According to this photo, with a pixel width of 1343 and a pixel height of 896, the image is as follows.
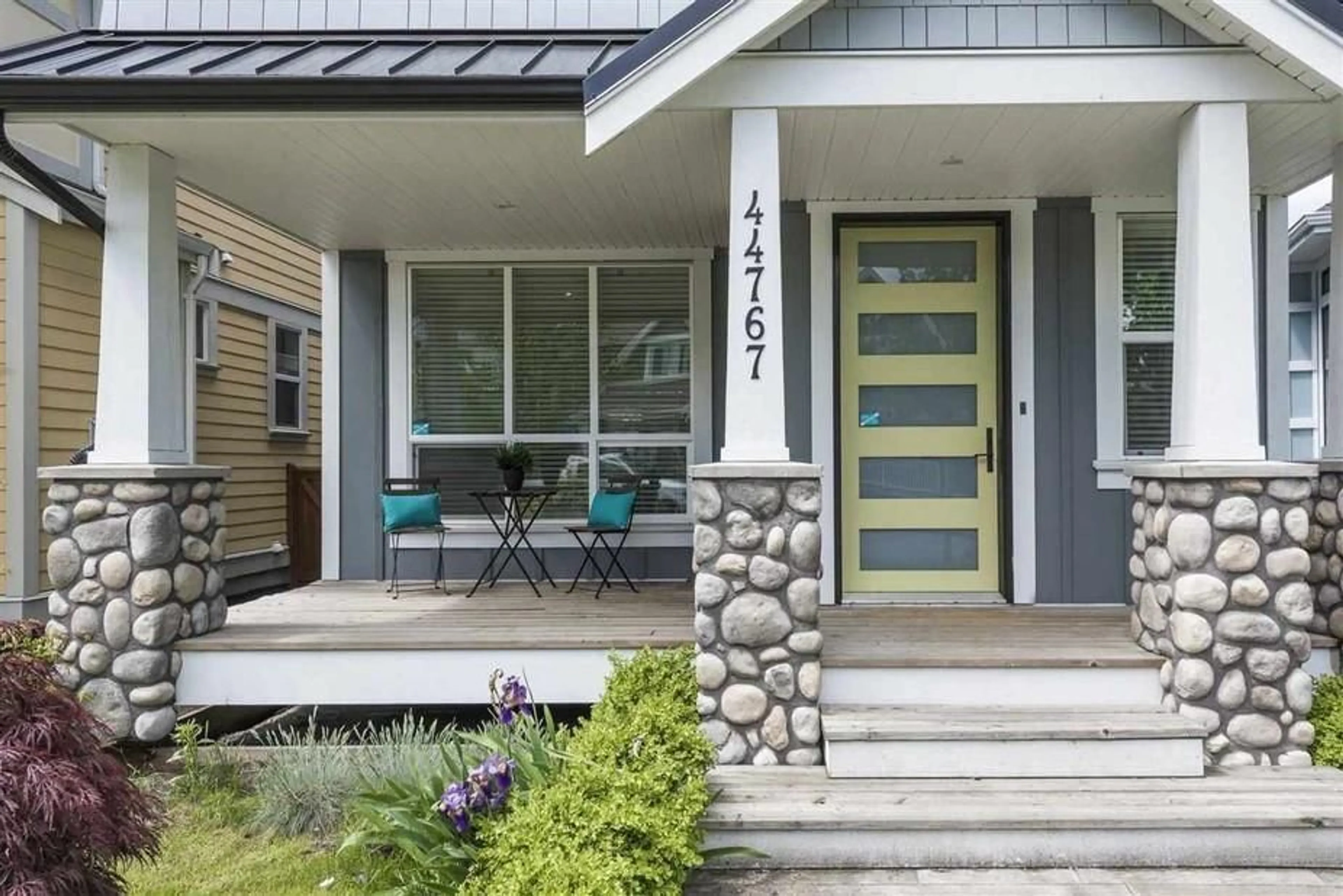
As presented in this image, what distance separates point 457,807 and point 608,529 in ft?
8.82

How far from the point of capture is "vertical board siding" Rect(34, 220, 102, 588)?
5.61m

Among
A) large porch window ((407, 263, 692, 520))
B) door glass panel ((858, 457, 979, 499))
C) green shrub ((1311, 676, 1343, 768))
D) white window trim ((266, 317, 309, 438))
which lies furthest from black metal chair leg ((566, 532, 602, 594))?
white window trim ((266, 317, 309, 438))

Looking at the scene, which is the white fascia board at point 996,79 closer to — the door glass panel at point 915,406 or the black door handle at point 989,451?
the door glass panel at point 915,406

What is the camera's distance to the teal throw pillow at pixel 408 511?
17.0 feet

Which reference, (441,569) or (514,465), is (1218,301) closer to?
(514,465)

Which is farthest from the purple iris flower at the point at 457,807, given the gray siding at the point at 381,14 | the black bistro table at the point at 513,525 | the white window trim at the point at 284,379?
the white window trim at the point at 284,379

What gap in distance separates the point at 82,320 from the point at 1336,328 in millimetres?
7227

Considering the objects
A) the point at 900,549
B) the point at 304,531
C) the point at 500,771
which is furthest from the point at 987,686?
the point at 304,531

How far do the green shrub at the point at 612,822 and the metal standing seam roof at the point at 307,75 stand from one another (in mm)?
2502

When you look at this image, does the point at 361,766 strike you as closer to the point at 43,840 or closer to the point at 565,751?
the point at 565,751

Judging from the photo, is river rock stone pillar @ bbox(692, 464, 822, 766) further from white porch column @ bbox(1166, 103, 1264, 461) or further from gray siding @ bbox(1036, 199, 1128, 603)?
gray siding @ bbox(1036, 199, 1128, 603)

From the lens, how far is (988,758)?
3.26 metres

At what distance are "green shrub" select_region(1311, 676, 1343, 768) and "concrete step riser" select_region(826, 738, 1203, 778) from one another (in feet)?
1.69

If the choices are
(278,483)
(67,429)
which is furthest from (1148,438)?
(278,483)
